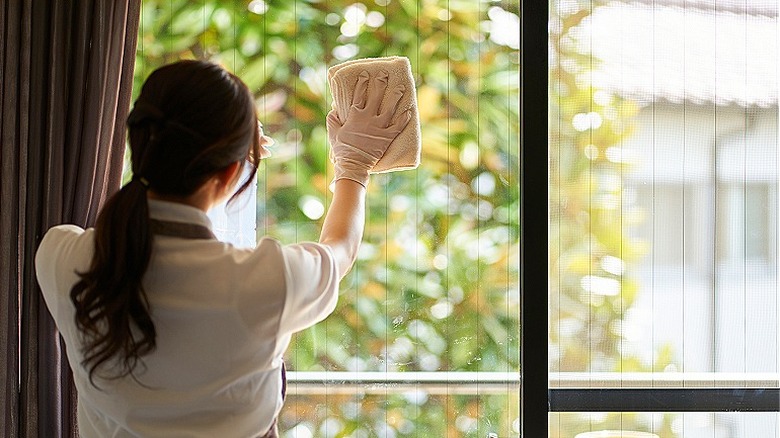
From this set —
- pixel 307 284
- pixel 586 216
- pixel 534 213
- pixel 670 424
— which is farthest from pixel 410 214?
pixel 307 284

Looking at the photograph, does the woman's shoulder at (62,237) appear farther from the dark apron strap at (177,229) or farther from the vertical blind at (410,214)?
the vertical blind at (410,214)

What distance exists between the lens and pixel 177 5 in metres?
2.04

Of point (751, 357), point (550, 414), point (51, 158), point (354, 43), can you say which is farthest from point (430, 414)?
point (51, 158)

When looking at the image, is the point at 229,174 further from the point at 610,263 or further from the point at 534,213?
the point at 610,263

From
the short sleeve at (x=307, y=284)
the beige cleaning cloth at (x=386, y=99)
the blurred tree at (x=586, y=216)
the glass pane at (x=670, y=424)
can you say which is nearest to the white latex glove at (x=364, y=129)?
the beige cleaning cloth at (x=386, y=99)

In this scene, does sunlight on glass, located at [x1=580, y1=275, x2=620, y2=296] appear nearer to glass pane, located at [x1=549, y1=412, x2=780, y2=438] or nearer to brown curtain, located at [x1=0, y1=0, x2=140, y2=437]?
glass pane, located at [x1=549, y1=412, x2=780, y2=438]

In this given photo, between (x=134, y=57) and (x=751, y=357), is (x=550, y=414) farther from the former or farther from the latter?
(x=134, y=57)

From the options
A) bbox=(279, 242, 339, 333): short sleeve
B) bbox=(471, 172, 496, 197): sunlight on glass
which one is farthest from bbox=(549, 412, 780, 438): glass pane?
bbox=(279, 242, 339, 333): short sleeve

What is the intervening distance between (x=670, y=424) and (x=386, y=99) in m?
1.10

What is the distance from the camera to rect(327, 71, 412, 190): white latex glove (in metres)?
1.39

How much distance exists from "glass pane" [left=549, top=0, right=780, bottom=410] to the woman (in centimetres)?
105

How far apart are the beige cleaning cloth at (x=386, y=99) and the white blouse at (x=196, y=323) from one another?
39cm

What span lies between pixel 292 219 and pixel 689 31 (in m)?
1.01

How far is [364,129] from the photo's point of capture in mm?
1429
